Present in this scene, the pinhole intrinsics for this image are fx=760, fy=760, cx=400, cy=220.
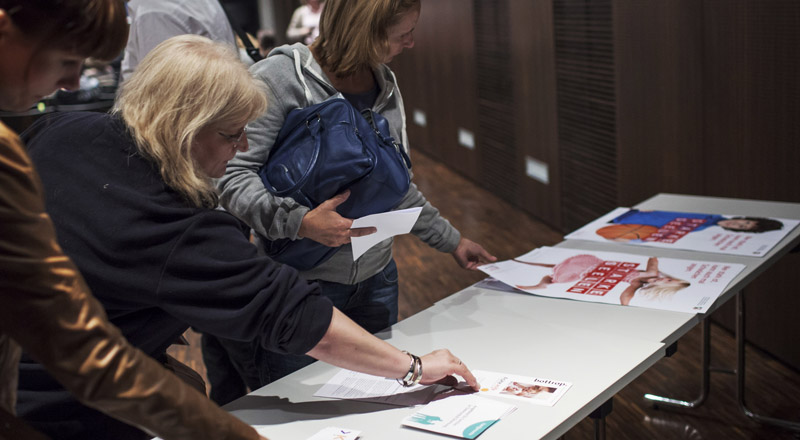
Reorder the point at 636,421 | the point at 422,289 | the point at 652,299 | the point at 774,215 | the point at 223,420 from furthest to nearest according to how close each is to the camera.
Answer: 1. the point at 422,289
2. the point at 636,421
3. the point at 774,215
4. the point at 652,299
5. the point at 223,420

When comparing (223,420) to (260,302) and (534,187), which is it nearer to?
(260,302)

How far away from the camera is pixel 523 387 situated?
4.72ft

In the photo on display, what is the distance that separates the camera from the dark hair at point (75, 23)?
0.71 m

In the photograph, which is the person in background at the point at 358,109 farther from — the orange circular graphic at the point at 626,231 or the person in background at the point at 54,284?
the person in background at the point at 54,284

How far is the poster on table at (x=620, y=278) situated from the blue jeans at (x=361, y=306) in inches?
10.9

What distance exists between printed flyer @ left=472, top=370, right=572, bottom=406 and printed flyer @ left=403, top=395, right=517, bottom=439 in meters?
0.04

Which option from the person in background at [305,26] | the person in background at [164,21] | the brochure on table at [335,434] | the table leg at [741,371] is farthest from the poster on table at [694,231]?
the person in background at [305,26]

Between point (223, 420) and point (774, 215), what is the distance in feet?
6.73

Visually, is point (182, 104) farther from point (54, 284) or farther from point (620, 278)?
point (620, 278)

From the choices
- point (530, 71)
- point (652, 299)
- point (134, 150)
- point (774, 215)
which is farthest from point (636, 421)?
point (530, 71)

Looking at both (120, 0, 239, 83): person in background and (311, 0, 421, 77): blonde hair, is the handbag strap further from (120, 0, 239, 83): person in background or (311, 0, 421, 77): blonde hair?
(311, 0, 421, 77): blonde hair

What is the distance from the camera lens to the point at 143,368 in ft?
2.55

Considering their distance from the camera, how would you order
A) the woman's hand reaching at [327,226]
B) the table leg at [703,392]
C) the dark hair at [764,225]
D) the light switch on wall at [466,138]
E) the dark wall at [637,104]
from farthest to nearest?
1. the light switch on wall at [466,138]
2. the dark wall at [637,104]
3. the table leg at [703,392]
4. the dark hair at [764,225]
5. the woman's hand reaching at [327,226]

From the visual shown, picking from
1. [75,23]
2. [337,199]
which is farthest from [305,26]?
[75,23]
